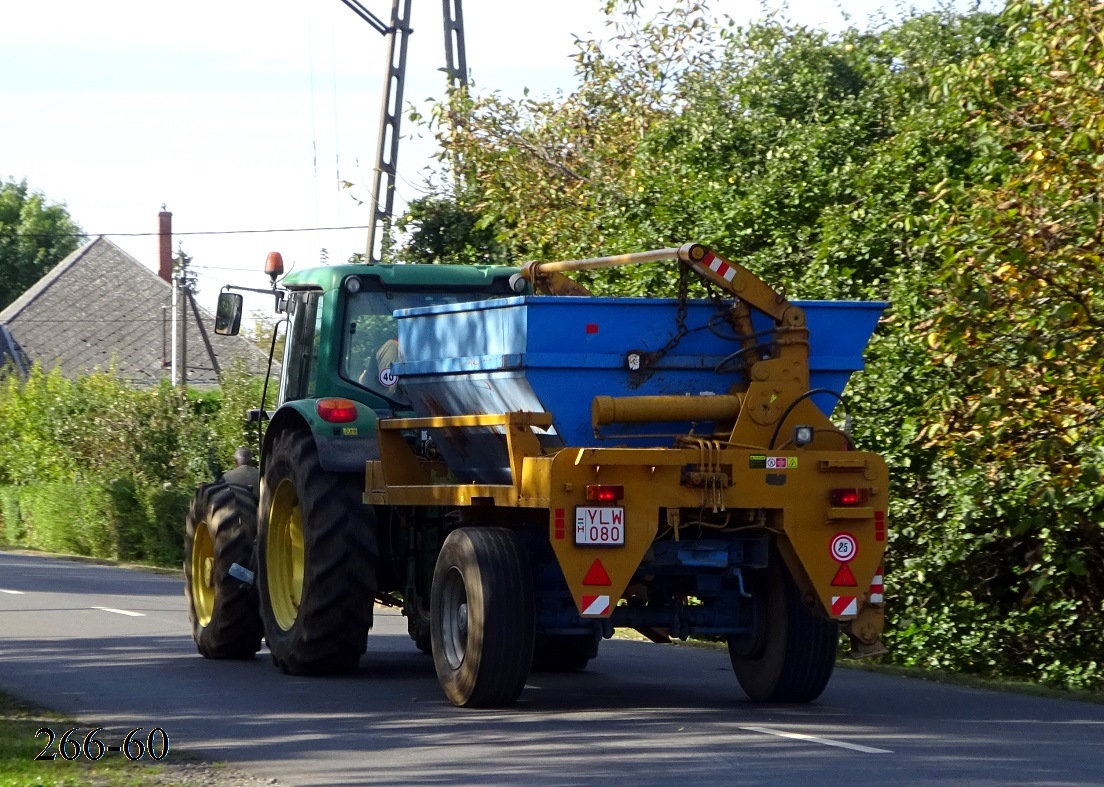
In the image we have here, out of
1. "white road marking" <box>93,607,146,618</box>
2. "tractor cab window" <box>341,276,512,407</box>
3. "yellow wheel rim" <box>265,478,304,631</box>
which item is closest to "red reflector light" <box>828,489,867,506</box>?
"tractor cab window" <box>341,276,512,407</box>

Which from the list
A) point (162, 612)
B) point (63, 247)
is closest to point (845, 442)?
point (162, 612)

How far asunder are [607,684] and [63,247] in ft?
239

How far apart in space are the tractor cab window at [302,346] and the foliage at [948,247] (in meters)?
4.42

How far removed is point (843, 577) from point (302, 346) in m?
4.83

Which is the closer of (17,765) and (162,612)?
(17,765)

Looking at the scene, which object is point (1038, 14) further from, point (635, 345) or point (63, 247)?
point (63, 247)

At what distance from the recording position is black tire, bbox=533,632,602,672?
1200 cm

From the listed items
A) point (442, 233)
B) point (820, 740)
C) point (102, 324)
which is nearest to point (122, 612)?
point (442, 233)

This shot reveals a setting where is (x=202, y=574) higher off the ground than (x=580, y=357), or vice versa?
(x=580, y=357)

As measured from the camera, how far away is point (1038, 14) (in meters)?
12.7

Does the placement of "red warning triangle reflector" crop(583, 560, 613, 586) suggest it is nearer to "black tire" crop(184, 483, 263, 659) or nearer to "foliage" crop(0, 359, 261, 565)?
"black tire" crop(184, 483, 263, 659)

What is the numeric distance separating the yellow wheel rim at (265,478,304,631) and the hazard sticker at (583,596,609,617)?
3.50 meters

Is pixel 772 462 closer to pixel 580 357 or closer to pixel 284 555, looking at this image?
pixel 580 357

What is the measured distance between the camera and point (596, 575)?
882 centimetres
